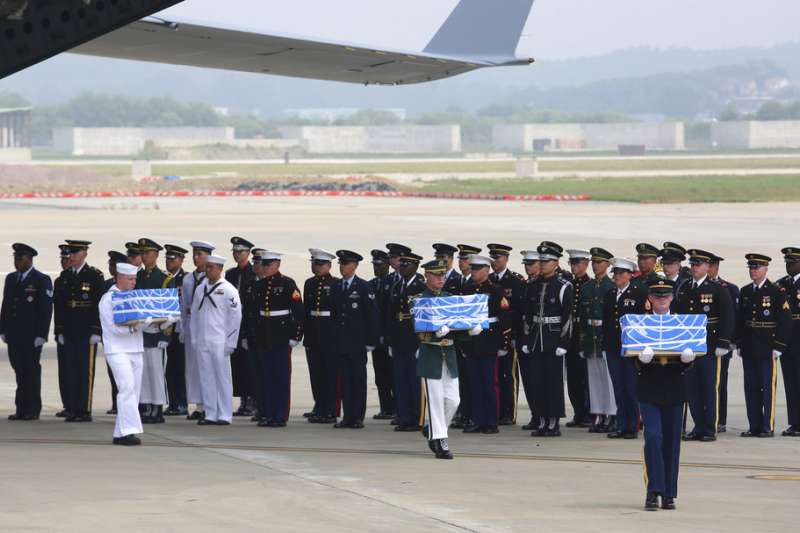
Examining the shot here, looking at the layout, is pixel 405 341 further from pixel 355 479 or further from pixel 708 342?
pixel 355 479

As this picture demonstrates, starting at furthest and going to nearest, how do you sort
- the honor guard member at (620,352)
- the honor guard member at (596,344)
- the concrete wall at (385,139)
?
the concrete wall at (385,139) < the honor guard member at (596,344) < the honor guard member at (620,352)

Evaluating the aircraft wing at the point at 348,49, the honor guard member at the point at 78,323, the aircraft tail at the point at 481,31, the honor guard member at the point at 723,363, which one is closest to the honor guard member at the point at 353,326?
the honor guard member at the point at 78,323

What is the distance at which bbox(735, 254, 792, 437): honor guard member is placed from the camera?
1215cm

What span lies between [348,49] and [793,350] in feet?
27.6

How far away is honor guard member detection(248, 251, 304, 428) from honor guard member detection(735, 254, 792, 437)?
411 cm

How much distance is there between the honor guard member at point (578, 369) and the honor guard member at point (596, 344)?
0.11 meters

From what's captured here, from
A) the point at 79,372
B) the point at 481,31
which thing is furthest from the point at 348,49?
the point at 79,372

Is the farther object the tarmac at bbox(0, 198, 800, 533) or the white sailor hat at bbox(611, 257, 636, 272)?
the white sailor hat at bbox(611, 257, 636, 272)

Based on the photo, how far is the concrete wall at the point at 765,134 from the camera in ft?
589

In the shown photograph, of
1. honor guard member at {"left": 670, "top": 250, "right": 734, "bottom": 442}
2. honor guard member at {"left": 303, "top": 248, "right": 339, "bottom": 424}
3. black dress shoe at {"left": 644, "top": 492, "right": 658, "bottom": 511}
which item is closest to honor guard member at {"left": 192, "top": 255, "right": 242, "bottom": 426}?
honor guard member at {"left": 303, "top": 248, "right": 339, "bottom": 424}

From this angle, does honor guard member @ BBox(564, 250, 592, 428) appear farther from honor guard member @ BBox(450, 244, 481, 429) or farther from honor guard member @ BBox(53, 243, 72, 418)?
honor guard member @ BBox(53, 243, 72, 418)

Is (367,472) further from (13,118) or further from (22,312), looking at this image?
(13,118)

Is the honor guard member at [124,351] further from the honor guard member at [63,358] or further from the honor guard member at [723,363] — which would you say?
the honor guard member at [723,363]

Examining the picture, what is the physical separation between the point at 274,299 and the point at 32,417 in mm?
→ 2515
